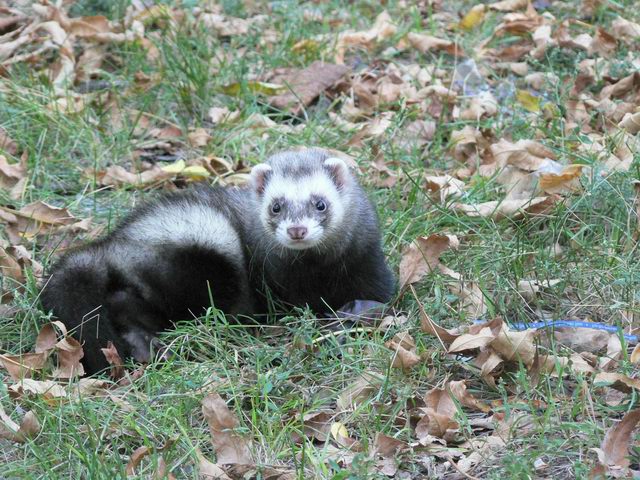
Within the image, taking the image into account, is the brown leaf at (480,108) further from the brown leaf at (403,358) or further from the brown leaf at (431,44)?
the brown leaf at (403,358)

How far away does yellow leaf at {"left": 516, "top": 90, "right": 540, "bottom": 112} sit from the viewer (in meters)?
6.78

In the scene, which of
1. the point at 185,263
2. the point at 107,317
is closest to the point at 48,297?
the point at 107,317

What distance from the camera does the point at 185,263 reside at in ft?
17.1

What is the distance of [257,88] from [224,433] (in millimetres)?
3757

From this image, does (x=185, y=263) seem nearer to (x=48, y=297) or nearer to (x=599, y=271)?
(x=48, y=297)

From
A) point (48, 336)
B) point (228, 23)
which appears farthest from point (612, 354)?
point (228, 23)

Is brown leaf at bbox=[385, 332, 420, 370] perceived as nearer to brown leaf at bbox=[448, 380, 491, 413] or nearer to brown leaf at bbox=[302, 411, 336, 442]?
brown leaf at bbox=[448, 380, 491, 413]

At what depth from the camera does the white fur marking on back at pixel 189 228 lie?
5.23 meters

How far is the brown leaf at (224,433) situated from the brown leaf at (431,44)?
438 cm

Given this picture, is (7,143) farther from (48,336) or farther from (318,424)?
(318,424)

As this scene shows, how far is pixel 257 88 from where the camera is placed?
7.11 meters

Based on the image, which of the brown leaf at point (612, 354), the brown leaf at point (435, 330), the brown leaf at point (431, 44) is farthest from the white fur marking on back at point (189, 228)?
the brown leaf at point (431, 44)

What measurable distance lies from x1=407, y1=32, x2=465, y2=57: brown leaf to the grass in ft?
0.33

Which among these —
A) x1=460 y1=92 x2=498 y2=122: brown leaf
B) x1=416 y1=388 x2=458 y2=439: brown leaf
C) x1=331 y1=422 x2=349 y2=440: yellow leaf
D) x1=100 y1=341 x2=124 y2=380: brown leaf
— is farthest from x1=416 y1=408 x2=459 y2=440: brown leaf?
x1=460 y1=92 x2=498 y2=122: brown leaf
